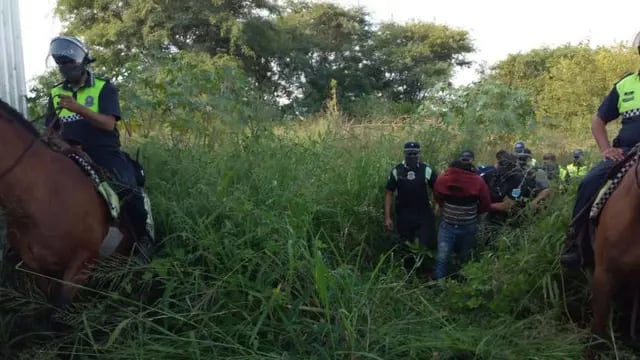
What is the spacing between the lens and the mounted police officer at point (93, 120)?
4.38 meters

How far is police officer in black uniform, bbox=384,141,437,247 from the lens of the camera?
6.58 metres

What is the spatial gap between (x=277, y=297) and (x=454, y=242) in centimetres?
313

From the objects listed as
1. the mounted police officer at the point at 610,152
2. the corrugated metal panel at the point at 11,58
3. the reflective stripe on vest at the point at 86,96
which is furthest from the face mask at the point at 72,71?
the mounted police officer at the point at 610,152

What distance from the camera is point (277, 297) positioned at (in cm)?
366

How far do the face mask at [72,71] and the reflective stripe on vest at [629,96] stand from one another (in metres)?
3.88

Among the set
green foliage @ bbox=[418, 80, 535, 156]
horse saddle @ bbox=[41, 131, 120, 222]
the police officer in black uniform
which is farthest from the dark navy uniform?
green foliage @ bbox=[418, 80, 535, 156]

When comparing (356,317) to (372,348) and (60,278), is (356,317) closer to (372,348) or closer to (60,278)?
(372,348)

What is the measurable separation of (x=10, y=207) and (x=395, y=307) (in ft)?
8.02

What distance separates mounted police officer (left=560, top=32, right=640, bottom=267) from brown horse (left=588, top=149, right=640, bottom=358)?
0.24 m

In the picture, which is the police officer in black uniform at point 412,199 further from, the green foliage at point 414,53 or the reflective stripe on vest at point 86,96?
the green foliage at point 414,53

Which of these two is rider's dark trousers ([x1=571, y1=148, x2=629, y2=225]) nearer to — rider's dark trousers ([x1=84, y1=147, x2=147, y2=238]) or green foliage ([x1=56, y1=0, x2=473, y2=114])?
rider's dark trousers ([x1=84, y1=147, x2=147, y2=238])

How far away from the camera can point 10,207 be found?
380 cm

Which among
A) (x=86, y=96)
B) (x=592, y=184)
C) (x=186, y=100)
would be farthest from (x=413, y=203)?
(x=86, y=96)

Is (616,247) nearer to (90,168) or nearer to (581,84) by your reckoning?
(90,168)
